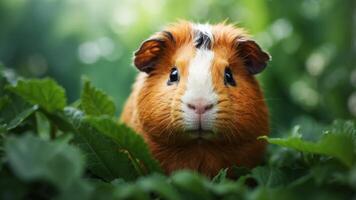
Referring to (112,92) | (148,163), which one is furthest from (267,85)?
(148,163)

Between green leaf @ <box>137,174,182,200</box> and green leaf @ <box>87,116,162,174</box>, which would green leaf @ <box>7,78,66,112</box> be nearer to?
green leaf @ <box>87,116,162,174</box>

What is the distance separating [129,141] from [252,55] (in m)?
0.73

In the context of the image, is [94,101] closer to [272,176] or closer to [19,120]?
[19,120]

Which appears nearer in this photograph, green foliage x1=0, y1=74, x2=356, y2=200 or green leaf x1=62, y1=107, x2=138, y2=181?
green foliage x1=0, y1=74, x2=356, y2=200

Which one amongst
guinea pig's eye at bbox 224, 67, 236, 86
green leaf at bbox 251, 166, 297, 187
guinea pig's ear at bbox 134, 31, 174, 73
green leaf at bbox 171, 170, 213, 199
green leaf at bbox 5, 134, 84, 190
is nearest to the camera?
green leaf at bbox 5, 134, 84, 190

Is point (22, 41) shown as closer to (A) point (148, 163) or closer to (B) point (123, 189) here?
(A) point (148, 163)

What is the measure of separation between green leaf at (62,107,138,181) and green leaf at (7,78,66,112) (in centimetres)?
12

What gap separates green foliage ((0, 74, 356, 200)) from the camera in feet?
4.58

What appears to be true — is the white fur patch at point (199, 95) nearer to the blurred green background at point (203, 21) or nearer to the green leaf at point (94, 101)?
the green leaf at point (94, 101)

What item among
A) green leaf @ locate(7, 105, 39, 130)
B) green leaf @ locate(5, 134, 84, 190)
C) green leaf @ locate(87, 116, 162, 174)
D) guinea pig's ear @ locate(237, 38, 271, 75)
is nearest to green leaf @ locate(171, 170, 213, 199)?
green leaf @ locate(5, 134, 84, 190)

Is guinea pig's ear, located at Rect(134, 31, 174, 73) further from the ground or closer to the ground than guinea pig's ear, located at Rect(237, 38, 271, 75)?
further from the ground

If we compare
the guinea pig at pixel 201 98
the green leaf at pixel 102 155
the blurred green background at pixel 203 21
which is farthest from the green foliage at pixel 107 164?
the blurred green background at pixel 203 21

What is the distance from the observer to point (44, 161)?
1379 mm

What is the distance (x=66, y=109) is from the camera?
2.07m
